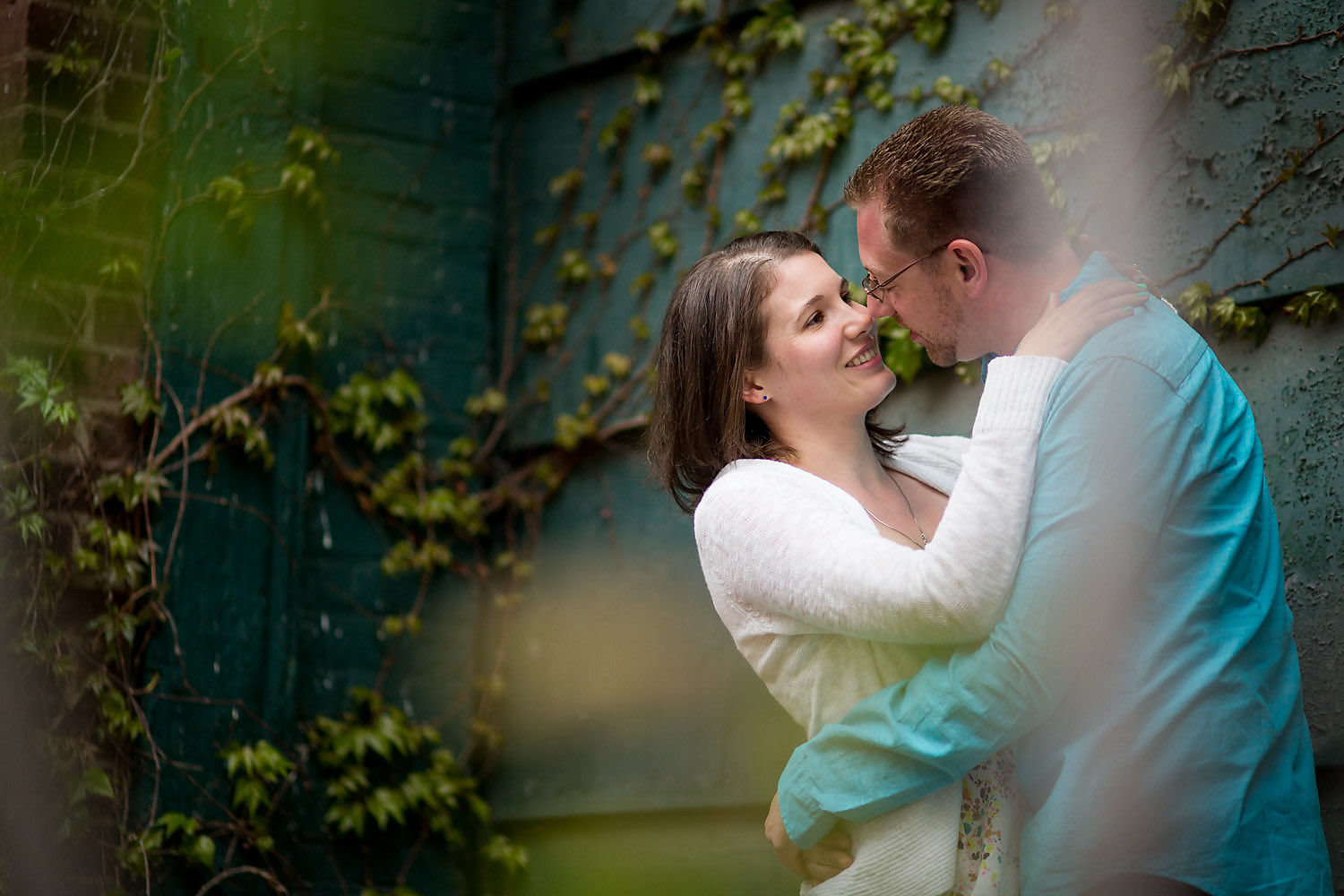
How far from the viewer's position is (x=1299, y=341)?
2.45m

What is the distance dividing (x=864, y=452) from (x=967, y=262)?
39 centimetres

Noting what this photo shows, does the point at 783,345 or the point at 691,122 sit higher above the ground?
the point at 691,122

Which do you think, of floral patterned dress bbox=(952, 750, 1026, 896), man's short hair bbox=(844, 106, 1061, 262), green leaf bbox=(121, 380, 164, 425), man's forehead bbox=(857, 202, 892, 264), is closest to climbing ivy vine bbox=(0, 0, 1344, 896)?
green leaf bbox=(121, 380, 164, 425)

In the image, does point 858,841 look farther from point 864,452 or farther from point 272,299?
point 272,299

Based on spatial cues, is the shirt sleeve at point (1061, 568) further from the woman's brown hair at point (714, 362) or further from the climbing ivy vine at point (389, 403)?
the climbing ivy vine at point (389, 403)

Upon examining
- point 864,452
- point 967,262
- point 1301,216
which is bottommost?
point 864,452

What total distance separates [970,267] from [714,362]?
472 millimetres

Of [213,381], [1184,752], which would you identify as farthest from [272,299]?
[1184,752]

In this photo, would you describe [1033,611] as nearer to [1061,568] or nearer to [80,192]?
[1061,568]

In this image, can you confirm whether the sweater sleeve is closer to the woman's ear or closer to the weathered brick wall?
the woman's ear

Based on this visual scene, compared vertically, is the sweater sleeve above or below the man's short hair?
below

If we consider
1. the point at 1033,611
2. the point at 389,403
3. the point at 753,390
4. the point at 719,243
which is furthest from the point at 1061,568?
the point at 389,403

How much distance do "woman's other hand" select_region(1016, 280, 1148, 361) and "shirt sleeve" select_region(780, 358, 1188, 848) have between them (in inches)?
3.0

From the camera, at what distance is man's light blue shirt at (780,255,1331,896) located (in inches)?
62.7
